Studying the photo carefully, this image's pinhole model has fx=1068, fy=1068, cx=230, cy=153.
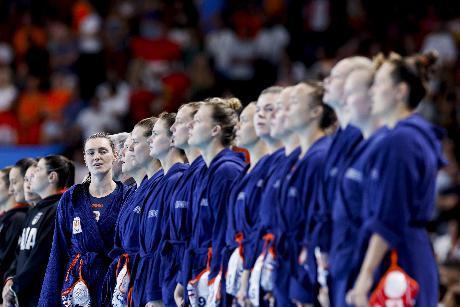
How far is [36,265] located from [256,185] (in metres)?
3.26

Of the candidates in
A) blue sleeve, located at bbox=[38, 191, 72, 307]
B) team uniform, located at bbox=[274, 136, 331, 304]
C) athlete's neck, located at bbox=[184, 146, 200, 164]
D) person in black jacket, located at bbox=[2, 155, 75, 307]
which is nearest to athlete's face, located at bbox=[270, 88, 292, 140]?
team uniform, located at bbox=[274, 136, 331, 304]

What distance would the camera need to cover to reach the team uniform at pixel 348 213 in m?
6.15

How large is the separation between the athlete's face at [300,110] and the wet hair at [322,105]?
0.10ft

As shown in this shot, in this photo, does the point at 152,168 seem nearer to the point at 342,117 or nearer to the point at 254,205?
the point at 254,205

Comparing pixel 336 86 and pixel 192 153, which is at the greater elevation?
pixel 192 153

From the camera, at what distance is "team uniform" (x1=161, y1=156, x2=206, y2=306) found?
8.11 metres

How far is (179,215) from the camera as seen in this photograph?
8.12 meters

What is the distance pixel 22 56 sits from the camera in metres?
17.2

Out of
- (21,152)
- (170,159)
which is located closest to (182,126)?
(170,159)

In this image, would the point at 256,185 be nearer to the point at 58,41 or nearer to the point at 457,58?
the point at 457,58

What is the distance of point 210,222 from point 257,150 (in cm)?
65

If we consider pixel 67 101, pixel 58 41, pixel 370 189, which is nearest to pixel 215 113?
pixel 370 189

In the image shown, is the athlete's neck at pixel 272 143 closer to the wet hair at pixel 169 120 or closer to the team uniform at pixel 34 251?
the wet hair at pixel 169 120

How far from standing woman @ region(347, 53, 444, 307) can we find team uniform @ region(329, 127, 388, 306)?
0.24ft
